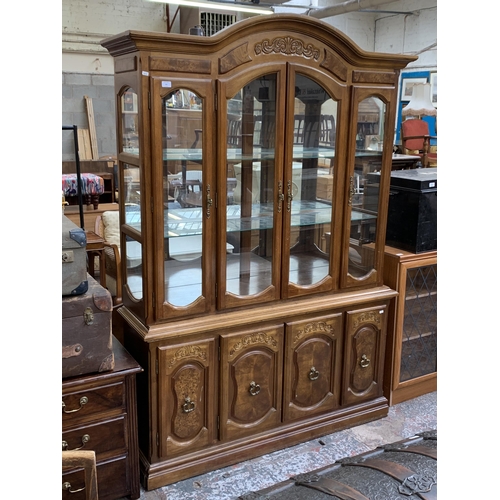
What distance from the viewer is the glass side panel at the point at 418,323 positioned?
3.11 metres

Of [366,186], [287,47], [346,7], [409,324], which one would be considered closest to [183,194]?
[287,47]

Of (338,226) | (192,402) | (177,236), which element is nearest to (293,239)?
(338,226)

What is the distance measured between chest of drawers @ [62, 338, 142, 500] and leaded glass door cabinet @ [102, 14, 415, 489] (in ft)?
0.42

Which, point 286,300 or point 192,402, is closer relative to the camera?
point 192,402

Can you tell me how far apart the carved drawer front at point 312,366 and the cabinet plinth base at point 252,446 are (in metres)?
0.07

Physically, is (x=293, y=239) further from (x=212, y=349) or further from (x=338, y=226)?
(x=212, y=349)

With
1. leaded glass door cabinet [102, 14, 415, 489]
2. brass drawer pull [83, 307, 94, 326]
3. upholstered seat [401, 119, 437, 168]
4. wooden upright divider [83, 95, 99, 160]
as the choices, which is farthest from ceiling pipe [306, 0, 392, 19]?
brass drawer pull [83, 307, 94, 326]

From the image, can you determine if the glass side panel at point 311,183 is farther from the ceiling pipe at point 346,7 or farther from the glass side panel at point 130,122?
the ceiling pipe at point 346,7

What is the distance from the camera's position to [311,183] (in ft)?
9.09

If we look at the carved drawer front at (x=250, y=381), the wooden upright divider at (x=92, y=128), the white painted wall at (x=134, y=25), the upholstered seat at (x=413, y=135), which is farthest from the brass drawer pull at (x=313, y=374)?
the white painted wall at (x=134, y=25)

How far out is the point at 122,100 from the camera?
2.40 m
